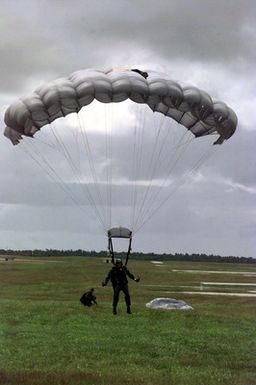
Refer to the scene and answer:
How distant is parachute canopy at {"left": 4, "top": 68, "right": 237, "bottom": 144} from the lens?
69.8ft

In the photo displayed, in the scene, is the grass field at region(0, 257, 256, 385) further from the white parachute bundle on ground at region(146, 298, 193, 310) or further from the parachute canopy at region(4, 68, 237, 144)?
the parachute canopy at region(4, 68, 237, 144)

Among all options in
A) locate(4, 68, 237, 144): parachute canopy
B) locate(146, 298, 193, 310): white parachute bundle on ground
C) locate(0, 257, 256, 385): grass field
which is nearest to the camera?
locate(0, 257, 256, 385): grass field

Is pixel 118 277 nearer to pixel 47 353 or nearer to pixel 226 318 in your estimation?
pixel 226 318

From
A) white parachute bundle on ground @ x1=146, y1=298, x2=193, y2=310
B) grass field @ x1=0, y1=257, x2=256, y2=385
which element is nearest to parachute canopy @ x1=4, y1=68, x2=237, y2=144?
grass field @ x1=0, y1=257, x2=256, y2=385

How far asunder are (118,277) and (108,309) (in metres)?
3.99

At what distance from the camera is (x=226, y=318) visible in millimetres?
25000

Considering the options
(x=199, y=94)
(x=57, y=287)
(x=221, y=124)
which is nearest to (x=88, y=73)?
(x=199, y=94)

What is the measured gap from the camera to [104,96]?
2148cm

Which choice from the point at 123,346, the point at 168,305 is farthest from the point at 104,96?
the point at 168,305

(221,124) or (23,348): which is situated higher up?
(221,124)

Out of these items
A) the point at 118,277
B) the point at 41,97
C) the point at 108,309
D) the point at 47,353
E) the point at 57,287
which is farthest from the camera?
the point at 57,287

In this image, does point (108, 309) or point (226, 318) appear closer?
point (226, 318)

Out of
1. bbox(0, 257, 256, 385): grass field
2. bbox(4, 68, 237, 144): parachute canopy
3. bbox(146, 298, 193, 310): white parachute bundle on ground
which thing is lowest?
bbox(0, 257, 256, 385): grass field

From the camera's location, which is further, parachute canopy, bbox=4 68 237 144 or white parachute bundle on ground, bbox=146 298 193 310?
white parachute bundle on ground, bbox=146 298 193 310
